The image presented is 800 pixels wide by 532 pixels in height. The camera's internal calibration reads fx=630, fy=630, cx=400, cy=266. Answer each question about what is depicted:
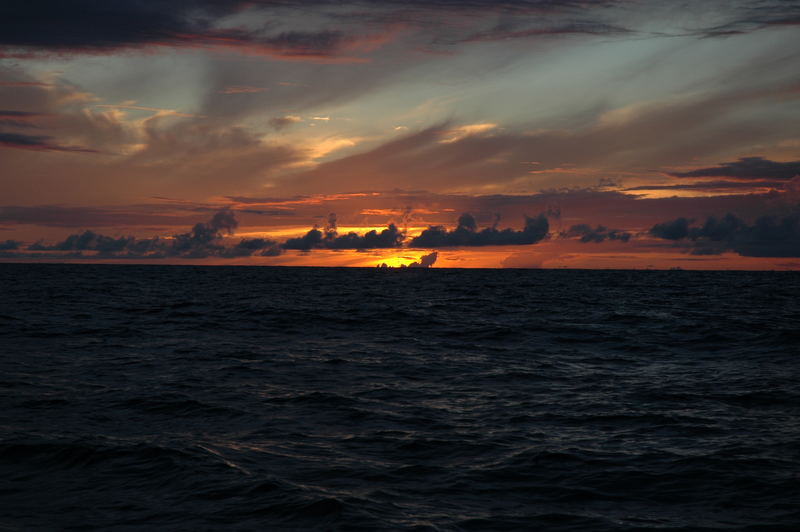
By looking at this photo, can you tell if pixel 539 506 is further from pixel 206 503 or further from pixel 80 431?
pixel 80 431

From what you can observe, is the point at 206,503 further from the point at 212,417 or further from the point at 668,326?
the point at 668,326

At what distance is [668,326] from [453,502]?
30.2 metres

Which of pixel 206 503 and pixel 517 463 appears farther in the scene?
pixel 517 463

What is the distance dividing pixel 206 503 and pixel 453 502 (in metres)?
3.62

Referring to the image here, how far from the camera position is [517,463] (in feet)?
36.7

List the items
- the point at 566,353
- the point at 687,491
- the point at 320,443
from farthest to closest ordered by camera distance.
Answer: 1. the point at 566,353
2. the point at 320,443
3. the point at 687,491

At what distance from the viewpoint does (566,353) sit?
83.8 ft

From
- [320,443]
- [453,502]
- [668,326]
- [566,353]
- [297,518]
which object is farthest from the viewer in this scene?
[668,326]

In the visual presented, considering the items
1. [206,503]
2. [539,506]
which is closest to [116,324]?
[206,503]

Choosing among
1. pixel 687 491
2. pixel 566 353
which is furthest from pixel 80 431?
pixel 566 353

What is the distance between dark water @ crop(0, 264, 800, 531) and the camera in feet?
29.6

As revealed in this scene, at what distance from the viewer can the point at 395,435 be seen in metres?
13.0

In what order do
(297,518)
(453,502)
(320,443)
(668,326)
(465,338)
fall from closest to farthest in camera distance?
(297,518) < (453,502) < (320,443) < (465,338) < (668,326)

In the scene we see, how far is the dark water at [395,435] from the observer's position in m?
9.03
